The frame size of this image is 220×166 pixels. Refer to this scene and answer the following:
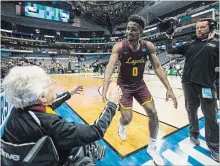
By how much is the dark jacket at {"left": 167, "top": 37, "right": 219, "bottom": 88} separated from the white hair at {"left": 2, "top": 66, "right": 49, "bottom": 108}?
197 cm

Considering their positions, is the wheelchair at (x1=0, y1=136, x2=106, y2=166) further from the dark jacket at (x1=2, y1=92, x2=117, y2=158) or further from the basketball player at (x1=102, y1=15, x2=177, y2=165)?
the basketball player at (x1=102, y1=15, x2=177, y2=165)

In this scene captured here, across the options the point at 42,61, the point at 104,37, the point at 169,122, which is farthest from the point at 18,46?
the point at 169,122

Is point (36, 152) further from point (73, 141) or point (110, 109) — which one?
point (110, 109)

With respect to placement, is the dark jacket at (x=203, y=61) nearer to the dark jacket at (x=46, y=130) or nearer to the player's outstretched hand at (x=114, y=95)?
the player's outstretched hand at (x=114, y=95)

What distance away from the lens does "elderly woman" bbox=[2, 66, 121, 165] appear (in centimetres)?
98

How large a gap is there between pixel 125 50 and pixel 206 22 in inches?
43.6

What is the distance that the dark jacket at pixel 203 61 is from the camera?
6.63ft

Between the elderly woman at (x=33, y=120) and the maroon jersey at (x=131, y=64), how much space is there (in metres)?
1.27

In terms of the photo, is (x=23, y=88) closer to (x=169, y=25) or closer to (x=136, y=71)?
(x=136, y=71)

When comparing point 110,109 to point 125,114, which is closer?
point 110,109

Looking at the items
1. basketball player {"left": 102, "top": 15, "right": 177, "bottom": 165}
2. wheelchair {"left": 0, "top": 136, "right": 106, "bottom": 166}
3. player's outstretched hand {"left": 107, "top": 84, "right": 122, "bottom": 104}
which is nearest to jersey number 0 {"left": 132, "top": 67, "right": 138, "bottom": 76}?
basketball player {"left": 102, "top": 15, "right": 177, "bottom": 165}

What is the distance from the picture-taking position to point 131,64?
2.21 m

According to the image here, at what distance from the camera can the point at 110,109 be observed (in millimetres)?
1325

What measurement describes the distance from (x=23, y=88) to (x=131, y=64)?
1512 millimetres
